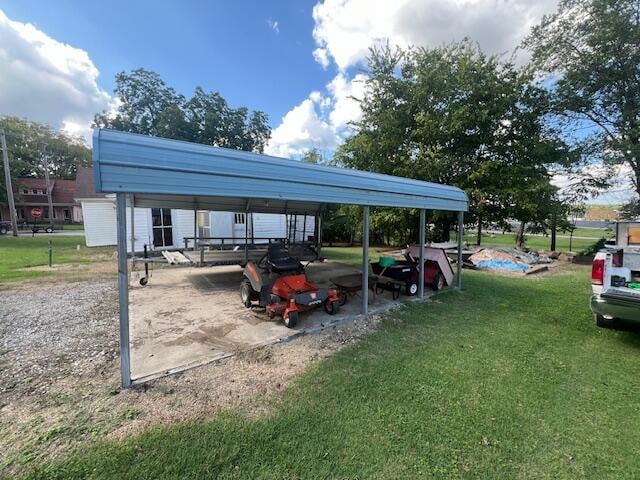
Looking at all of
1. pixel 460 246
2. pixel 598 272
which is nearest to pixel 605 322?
pixel 598 272

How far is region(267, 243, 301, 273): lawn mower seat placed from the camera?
5.48 meters

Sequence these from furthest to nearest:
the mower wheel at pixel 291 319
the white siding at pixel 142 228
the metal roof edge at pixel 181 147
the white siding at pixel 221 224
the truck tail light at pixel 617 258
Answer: the white siding at pixel 221 224 → the white siding at pixel 142 228 → the mower wheel at pixel 291 319 → the truck tail light at pixel 617 258 → the metal roof edge at pixel 181 147

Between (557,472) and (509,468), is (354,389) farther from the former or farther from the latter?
(557,472)

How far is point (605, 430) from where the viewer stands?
2.54 metres

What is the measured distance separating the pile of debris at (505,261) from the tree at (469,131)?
2240 mm

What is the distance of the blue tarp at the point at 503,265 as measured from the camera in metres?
10.4

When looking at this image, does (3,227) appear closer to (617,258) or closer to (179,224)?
(179,224)

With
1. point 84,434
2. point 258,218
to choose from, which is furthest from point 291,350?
point 258,218

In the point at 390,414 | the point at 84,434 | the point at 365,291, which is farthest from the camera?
the point at 365,291

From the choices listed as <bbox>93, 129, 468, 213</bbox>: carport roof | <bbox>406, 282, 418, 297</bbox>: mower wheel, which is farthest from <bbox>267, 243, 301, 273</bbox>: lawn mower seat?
<bbox>406, 282, 418, 297</bbox>: mower wheel

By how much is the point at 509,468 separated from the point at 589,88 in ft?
58.4

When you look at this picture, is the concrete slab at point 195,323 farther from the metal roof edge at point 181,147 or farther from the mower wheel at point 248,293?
the metal roof edge at point 181,147

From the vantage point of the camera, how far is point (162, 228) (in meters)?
15.4

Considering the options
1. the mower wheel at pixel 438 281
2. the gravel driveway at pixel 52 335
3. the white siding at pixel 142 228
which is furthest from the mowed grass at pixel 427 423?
the white siding at pixel 142 228
